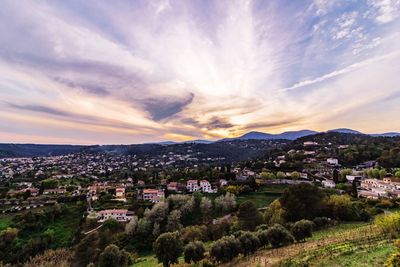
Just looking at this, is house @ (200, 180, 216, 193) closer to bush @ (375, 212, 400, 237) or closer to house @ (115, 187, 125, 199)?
house @ (115, 187, 125, 199)

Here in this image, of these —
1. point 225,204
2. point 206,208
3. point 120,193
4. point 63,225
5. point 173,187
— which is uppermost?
point 173,187

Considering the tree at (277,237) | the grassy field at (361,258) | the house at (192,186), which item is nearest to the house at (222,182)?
the house at (192,186)

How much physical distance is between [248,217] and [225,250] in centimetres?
1334

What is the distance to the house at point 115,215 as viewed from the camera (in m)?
57.0

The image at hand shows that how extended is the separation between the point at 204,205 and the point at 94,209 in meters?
28.7

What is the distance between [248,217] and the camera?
36.6 meters

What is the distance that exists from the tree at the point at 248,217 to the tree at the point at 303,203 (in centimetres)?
539

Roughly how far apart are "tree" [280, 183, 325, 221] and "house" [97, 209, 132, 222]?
35.7 metres

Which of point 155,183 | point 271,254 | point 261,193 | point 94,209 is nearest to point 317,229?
point 271,254

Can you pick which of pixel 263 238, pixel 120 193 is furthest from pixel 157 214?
pixel 120 193

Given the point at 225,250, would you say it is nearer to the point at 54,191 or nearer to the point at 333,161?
the point at 54,191

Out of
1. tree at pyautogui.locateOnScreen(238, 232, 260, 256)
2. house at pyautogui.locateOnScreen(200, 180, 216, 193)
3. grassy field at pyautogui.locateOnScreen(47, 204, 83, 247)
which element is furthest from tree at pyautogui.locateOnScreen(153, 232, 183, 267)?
house at pyautogui.locateOnScreen(200, 180, 216, 193)

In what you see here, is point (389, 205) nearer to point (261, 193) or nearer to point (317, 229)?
point (317, 229)

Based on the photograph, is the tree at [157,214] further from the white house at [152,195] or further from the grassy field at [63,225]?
the white house at [152,195]
